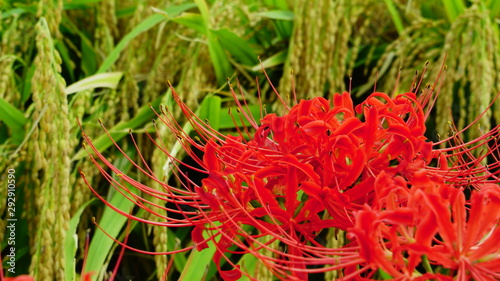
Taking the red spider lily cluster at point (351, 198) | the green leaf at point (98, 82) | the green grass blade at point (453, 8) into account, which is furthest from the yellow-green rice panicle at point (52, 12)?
the green grass blade at point (453, 8)

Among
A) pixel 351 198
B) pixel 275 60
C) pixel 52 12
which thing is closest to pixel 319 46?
pixel 275 60

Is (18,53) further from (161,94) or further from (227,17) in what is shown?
(227,17)

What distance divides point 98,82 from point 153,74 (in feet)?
0.37

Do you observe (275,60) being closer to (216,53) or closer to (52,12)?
(216,53)

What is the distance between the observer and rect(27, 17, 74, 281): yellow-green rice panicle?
2.65 ft

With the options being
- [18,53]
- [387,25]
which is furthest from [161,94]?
[387,25]

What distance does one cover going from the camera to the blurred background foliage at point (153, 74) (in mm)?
856

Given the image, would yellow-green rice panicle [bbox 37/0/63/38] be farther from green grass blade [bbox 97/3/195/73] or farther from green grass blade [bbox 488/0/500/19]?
green grass blade [bbox 488/0/500/19]

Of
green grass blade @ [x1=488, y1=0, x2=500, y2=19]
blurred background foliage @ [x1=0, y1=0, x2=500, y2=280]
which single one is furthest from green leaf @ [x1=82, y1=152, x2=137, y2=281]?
green grass blade @ [x1=488, y1=0, x2=500, y2=19]

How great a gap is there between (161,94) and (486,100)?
563 millimetres

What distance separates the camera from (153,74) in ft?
3.55

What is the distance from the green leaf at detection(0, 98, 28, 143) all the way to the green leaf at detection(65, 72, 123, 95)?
8 centimetres

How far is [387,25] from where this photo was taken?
1.26 metres

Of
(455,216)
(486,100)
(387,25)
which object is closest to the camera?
(455,216)
